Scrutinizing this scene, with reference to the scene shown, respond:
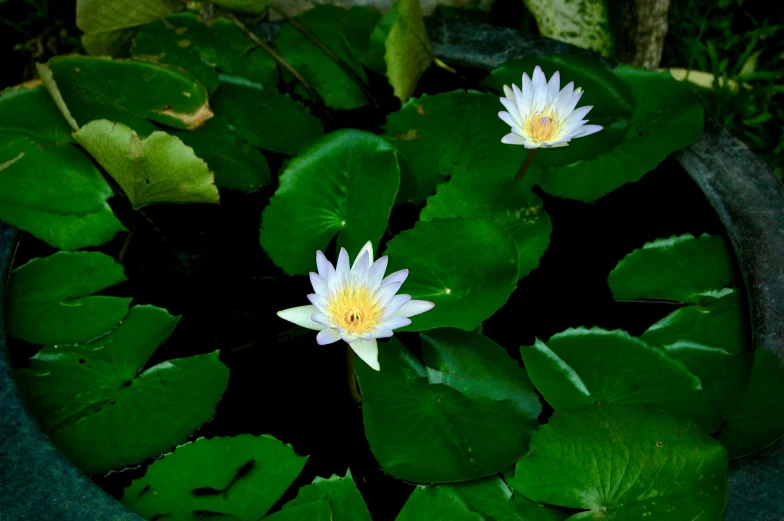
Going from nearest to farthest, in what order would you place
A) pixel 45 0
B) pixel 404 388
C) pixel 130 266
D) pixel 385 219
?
pixel 404 388, pixel 385 219, pixel 130 266, pixel 45 0

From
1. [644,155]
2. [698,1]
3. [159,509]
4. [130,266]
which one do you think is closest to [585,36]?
[698,1]

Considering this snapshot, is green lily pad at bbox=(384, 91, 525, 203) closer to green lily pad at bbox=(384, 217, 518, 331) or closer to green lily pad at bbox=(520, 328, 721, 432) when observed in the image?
green lily pad at bbox=(384, 217, 518, 331)

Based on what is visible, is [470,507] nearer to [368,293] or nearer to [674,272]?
[368,293]

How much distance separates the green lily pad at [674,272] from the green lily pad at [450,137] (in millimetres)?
287

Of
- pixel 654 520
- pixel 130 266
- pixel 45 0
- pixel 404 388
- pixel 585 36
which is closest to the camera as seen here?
pixel 654 520

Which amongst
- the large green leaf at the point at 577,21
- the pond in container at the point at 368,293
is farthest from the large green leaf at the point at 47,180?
the large green leaf at the point at 577,21

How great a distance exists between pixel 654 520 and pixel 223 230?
2.94 ft

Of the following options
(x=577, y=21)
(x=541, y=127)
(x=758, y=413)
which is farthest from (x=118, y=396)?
(x=577, y=21)

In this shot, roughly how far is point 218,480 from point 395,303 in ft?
1.19

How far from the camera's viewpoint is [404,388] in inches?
40.7

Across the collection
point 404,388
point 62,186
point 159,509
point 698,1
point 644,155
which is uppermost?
point 698,1

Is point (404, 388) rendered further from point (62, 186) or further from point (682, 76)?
point (682, 76)

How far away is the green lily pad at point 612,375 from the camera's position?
1.02 m

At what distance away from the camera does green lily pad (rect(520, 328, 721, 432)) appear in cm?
102
